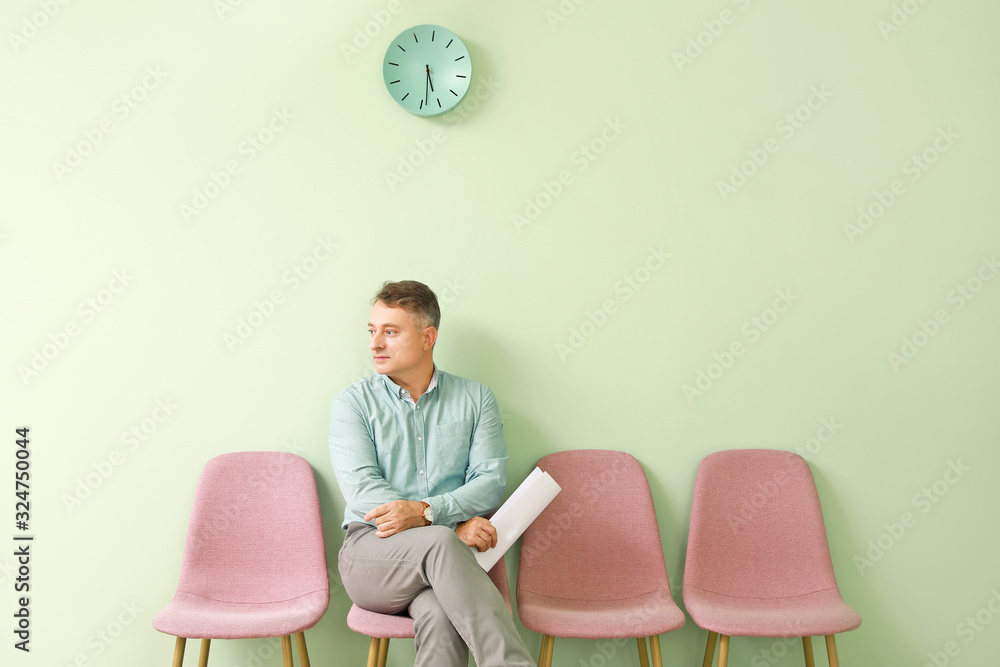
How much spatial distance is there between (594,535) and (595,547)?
0.04 m

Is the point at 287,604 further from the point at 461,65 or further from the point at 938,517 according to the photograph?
the point at 938,517

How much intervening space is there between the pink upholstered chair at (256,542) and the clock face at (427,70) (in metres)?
1.31

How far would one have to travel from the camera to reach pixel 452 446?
7.13 ft

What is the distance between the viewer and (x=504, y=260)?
93.7 inches

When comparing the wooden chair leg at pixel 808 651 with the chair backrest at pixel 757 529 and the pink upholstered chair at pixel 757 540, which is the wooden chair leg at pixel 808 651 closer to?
the pink upholstered chair at pixel 757 540

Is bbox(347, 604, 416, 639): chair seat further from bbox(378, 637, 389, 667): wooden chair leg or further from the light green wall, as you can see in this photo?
the light green wall

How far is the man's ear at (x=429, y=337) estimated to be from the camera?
2.19 m

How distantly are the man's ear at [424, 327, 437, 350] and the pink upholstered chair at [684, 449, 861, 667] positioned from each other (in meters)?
1.06

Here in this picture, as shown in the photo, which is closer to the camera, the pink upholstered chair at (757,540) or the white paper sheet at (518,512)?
the white paper sheet at (518,512)

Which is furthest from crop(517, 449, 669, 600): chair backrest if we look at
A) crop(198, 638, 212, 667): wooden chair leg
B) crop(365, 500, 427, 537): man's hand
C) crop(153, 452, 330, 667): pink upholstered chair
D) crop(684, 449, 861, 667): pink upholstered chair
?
crop(198, 638, 212, 667): wooden chair leg

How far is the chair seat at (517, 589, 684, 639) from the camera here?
1953mm

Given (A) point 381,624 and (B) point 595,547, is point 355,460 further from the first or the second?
(B) point 595,547

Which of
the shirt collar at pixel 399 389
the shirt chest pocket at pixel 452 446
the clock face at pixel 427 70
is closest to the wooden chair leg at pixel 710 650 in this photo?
the shirt chest pocket at pixel 452 446

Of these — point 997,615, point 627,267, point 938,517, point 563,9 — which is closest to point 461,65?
point 563,9
